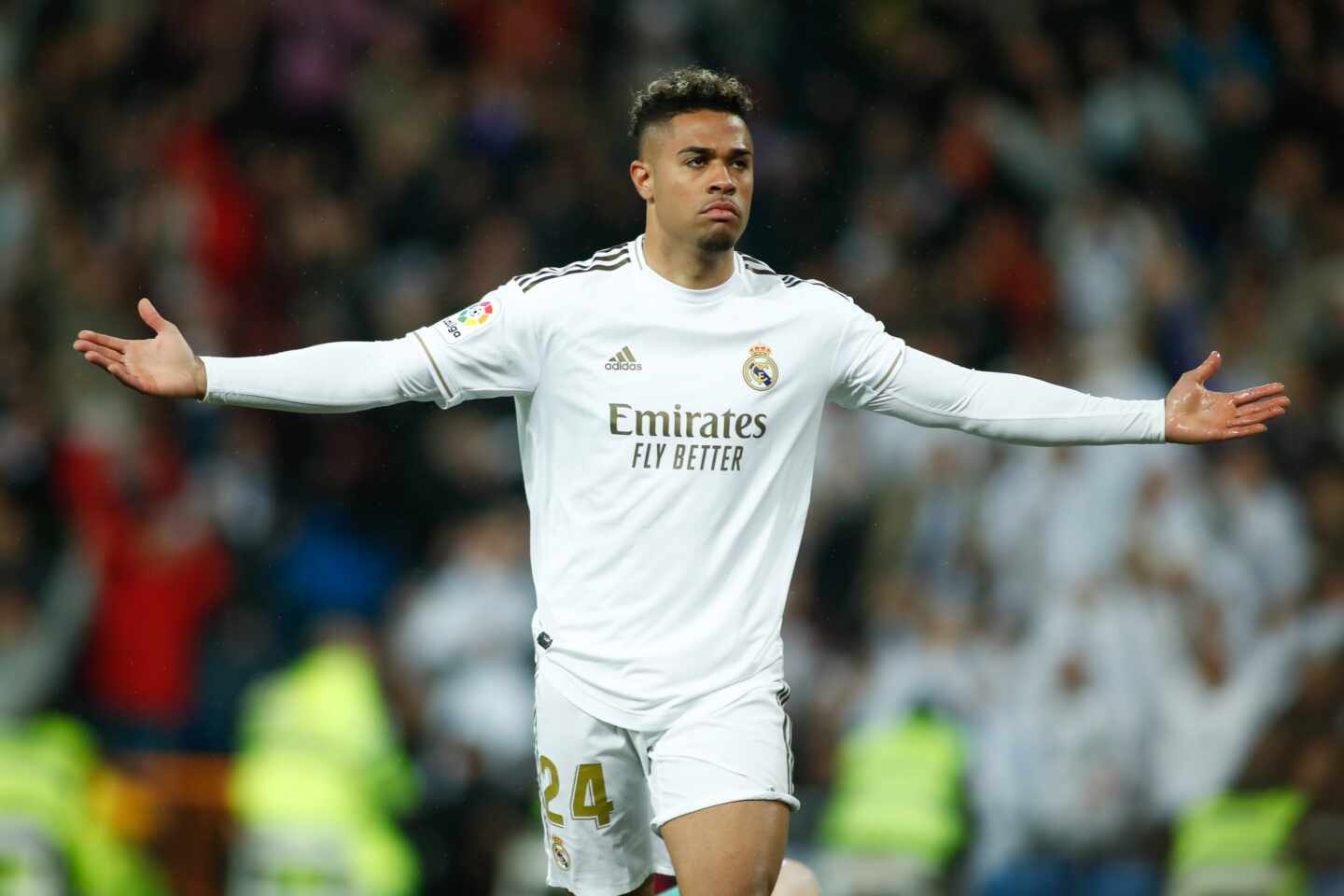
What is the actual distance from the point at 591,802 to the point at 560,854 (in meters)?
0.21

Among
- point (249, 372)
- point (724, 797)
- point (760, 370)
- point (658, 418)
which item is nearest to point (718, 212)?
point (760, 370)

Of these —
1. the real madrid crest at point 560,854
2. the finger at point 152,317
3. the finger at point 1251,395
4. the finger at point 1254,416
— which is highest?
the finger at point 152,317

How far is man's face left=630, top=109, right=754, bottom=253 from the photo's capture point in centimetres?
481

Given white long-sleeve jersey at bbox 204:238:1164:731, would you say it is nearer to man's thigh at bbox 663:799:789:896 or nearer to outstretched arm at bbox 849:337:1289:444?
outstretched arm at bbox 849:337:1289:444

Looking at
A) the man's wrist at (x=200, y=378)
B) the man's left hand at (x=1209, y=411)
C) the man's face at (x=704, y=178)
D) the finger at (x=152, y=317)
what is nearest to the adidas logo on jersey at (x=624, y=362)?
the man's face at (x=704, y=178)

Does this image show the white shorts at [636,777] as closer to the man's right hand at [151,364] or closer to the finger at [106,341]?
the man's right hand at [151,364]

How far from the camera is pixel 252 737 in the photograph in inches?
344

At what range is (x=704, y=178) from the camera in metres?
4.82

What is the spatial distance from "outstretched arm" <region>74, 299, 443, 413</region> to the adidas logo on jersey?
55 cm

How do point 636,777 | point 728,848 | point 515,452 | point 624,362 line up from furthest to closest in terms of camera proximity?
point 515,452 → point 636,777 → point 624,362 → point 728,848

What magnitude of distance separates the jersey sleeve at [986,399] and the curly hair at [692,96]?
638 millimetres

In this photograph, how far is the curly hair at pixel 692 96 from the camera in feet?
16.0

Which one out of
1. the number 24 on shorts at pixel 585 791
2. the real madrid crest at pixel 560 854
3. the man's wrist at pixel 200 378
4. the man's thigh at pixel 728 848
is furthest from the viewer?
the real madrid crest at pixel 560 854

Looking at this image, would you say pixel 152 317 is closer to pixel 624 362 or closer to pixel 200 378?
pixel 200 378
